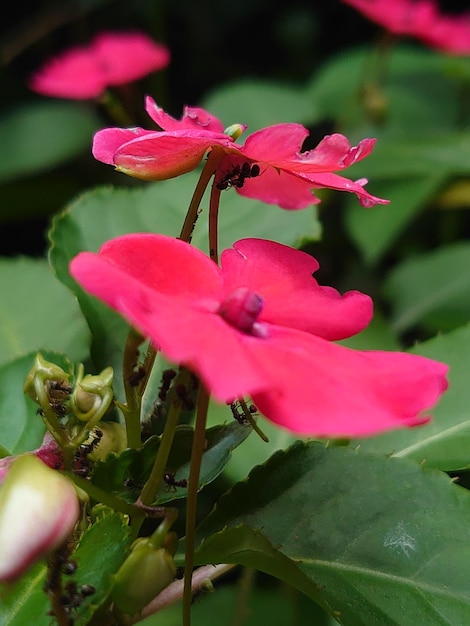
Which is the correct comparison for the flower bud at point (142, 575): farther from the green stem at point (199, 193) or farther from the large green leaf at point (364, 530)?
the green stem at point (199, 193)

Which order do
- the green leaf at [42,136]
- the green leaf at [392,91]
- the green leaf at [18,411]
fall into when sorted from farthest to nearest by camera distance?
the green leaf at [42,136] < the green leaf at [392,91] < the green leaf at [18,411]

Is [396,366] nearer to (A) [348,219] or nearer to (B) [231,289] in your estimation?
(B) [231,289]

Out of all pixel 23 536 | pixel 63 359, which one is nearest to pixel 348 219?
pixel 63 359

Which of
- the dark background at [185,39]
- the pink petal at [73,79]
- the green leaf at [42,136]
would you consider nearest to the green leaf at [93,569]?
the pink petal at [73,79]

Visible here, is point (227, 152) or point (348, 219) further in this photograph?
point (348, 219)

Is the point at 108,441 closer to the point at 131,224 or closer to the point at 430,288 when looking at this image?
the point at 131,224

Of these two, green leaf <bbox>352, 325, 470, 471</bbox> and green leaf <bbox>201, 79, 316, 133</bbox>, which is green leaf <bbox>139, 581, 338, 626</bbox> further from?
green leaf <bbox>201, 79, 316, 133</bbox>
